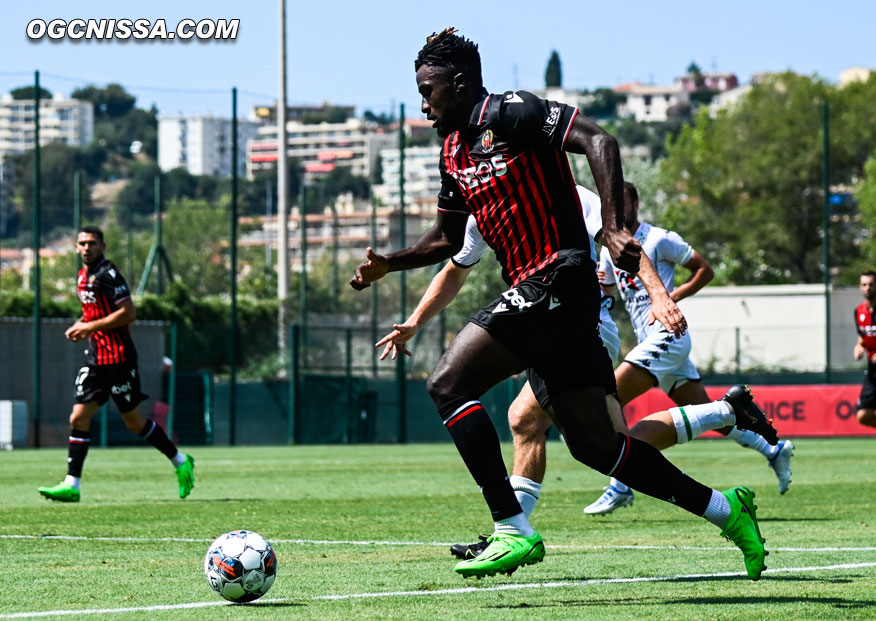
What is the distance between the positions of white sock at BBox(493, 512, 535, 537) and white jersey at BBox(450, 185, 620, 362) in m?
0.92

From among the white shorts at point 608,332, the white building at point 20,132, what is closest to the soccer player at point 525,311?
the white shorts at point 608,332

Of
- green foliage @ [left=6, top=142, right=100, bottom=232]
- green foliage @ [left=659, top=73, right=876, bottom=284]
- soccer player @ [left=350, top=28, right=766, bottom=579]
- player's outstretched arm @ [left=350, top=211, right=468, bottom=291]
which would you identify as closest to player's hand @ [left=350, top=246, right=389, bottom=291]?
player's outstretched arm @ [left=350, top=211, right=468, bottom=291]

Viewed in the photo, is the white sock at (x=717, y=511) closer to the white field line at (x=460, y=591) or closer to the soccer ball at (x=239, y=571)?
the white field line at (x=460, y=591)

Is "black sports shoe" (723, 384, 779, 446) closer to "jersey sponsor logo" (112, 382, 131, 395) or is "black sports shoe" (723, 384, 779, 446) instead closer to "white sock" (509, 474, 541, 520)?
"white sock" (509, 474, 541, 520)

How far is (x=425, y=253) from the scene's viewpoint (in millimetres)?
6613

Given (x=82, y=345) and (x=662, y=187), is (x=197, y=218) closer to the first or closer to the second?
(x=662, y=187)

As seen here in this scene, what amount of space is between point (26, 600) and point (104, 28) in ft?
57.3

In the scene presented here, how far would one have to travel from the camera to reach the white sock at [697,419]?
25.7 ft

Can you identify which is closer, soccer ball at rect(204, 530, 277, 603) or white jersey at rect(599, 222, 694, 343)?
soccer ball at rect(204, 530, 277, 603)

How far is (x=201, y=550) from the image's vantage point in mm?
7770

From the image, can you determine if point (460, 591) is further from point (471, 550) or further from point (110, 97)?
point (110, 97)

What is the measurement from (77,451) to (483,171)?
6845 mm

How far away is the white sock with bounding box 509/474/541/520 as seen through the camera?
7.09 metres

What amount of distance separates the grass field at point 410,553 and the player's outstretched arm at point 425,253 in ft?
4.29
